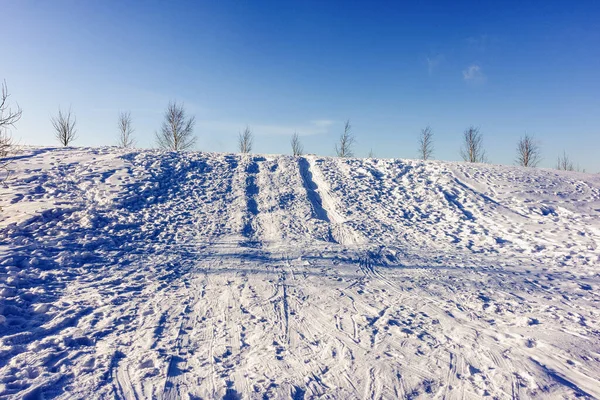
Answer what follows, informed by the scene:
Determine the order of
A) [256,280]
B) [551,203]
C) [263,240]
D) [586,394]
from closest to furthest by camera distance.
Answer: [586,394] → [256,280] → [263,240] → [551,203]

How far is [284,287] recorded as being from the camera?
6.46 m

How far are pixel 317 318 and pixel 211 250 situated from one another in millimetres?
4121

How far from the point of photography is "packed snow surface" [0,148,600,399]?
3789mm

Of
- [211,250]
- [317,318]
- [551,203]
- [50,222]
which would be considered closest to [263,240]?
[211,250]

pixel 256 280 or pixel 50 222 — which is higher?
pixel 50 222

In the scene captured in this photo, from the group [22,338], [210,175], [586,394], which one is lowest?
[586,394]

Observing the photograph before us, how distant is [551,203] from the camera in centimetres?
1298

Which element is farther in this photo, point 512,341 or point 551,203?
point 551,203

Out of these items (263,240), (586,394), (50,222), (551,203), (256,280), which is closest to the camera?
(586,394)

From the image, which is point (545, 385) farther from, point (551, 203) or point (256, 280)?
point (551, 203)

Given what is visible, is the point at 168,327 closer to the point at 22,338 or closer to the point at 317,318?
the point at 22,338

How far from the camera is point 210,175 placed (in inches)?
556

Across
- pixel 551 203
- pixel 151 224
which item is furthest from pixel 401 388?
pixel 551 203

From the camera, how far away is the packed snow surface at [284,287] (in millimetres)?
3789
